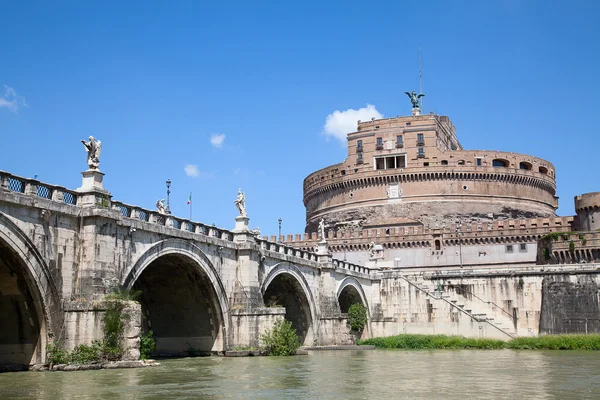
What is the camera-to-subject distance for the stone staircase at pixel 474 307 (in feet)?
161

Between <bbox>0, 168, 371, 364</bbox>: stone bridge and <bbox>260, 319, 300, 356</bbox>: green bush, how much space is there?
418 millimetres

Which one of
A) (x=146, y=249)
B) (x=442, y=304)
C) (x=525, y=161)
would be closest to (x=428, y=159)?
(x=525, y=161)

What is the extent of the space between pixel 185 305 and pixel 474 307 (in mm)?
28317

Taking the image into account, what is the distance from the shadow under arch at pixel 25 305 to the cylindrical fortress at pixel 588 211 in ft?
174

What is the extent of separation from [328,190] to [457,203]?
51.1 feet

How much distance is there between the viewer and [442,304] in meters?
50.5

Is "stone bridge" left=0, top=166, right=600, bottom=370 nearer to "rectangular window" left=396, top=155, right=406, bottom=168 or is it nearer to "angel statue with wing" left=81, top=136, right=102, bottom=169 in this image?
"angel statue with wing" left=81, top=136, right=102, bottom=169

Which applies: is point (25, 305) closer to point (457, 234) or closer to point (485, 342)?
point (485, 342)

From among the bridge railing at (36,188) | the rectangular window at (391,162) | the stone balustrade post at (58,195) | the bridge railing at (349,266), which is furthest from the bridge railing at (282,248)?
the rectangular window at (391,162)

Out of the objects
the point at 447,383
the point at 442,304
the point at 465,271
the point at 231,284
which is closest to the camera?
the point at 447,383

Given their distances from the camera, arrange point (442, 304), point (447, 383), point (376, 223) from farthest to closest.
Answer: point (376, 223), point (442, 304), point (447, 383)

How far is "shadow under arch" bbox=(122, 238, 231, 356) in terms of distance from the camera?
31453 mm

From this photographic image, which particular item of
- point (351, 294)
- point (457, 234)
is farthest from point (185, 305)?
point (457, 234)

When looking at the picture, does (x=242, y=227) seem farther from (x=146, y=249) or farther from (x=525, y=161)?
(x=525, y=161)
